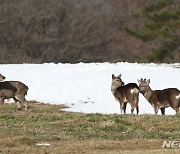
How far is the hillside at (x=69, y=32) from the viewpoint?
77375 millimetres

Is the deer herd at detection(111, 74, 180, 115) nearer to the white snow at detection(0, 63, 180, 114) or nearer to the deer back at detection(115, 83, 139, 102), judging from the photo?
the deer back at detection(115, 83, 139, 102)

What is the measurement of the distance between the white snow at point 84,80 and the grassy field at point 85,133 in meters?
10.9

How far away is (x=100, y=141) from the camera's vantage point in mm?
16297

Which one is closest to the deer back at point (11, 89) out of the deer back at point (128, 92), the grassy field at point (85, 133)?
the grassy field at point (85, 133)

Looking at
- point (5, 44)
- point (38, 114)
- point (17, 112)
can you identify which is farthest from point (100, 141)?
point (5, 44)

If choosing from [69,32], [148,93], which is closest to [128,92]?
[148,93]

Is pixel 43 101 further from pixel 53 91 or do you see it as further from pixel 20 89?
pixel 20 89

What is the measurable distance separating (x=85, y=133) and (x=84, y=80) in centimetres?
2120

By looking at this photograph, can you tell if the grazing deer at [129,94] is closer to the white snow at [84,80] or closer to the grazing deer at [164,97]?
the grazing deer at [164,97]

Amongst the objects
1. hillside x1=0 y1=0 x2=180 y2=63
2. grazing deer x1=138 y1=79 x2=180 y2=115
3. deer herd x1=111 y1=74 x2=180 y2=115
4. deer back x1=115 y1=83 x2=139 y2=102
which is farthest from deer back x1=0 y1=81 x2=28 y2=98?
hillside x1=0 y1=0 x2=180 y2=63

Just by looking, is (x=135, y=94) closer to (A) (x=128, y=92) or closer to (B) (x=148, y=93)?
(A) (x=128, y=92)

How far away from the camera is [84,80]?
38.8 metres

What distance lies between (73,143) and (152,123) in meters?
3.91

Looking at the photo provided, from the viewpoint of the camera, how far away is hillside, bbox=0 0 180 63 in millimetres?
77375
